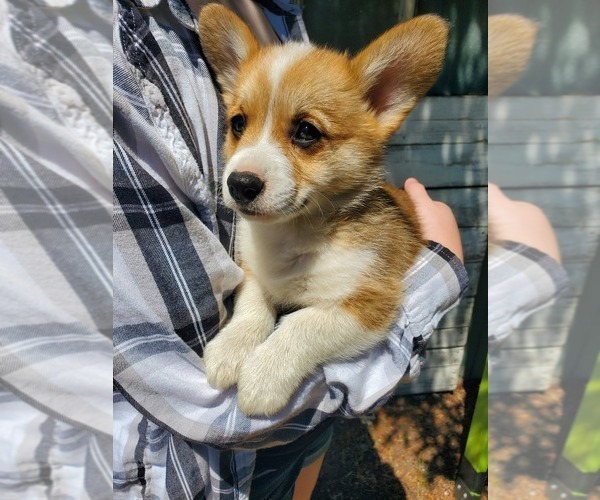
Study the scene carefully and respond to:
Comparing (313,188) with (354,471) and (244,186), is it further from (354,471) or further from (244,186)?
(354,471)

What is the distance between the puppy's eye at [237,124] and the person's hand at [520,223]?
1.40 metres

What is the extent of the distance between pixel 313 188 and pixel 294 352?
58cm

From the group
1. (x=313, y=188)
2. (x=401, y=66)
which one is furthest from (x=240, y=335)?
(x=401, y=66)

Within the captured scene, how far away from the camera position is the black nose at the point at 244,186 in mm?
1636

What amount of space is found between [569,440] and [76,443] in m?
0.73

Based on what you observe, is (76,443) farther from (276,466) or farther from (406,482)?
(406,482)

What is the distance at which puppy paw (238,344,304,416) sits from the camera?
141 cm

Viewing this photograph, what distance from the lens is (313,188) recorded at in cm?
186

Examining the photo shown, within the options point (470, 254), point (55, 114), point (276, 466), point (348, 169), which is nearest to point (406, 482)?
point (470, 254)

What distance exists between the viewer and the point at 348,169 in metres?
1.98

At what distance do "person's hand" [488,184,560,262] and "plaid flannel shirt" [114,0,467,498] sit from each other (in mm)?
765

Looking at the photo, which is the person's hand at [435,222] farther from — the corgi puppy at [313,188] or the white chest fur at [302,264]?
the white chest fur at [302,264]

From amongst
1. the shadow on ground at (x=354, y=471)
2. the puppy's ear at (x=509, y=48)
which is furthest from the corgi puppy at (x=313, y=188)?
the shadow on ground at (x=354, y=471)

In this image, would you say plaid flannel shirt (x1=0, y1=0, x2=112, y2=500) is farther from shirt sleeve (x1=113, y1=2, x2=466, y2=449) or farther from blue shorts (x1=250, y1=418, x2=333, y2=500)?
blue shorts (x1=250, y1=418, x2=333, y2=500)
